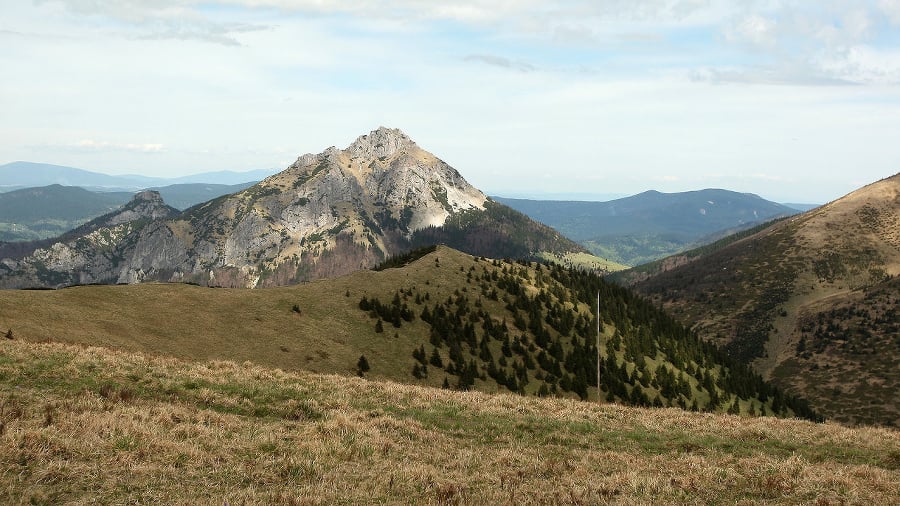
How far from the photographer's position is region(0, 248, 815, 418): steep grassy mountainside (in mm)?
47969

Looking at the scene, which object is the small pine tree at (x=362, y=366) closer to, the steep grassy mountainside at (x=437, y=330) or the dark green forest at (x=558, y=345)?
the steep grassy mountainside at (x=437, y=330)

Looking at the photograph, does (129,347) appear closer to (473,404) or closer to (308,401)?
(308,401)

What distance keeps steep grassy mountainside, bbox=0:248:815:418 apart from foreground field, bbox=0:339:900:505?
55.2 feet

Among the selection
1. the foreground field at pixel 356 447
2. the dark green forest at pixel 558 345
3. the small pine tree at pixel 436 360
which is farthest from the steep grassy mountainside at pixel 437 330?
the foreground field at pixel 356 447

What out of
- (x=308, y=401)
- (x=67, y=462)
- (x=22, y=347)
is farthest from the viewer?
(x=22, y=347)

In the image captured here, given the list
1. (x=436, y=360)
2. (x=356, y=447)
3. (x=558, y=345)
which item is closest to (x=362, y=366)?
(x=436, y=360)

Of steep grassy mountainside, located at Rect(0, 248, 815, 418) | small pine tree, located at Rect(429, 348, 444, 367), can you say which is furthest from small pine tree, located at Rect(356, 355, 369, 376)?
small pine tree, located at Rect(429, 348, 444, 367)

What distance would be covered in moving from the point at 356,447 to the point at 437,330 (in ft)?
188

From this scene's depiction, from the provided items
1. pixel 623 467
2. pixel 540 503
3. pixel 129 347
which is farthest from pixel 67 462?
pixel 129 347

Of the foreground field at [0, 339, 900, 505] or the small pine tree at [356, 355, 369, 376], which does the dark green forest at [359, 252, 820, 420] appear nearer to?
the small pine tree at [356, 355, 369, 376]

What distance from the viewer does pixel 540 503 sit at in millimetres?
14273

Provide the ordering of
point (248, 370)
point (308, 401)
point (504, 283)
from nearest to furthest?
point (308, 401), point (248, 370), point (504, 283)

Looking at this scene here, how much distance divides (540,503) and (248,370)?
25395 mm

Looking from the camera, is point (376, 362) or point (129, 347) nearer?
point (129, 347)
